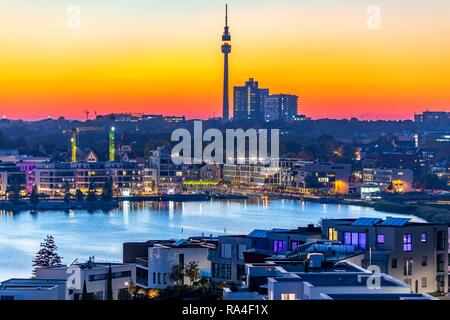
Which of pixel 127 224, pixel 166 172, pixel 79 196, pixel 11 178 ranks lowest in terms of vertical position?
pixel 127 224

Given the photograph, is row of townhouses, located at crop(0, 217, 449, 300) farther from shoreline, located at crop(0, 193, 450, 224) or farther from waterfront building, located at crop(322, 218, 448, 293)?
shoreline, located at crop(0, 193, 450, 224)

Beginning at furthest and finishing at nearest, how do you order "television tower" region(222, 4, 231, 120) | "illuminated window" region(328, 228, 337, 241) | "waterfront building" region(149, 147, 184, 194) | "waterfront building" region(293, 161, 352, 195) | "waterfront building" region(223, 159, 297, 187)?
"television tower" region(222, 4, 231, 120), "waterfront building" region(223, 159, 297, 187), "waterfront building" region(149, 147, 184, 194), "waterfront building" region(293, 161, 352, 195), "illuminated window" region(328, 228, 337, 241)

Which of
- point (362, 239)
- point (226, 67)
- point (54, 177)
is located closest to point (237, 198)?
point (54, 177)

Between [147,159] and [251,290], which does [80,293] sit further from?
[147,159]

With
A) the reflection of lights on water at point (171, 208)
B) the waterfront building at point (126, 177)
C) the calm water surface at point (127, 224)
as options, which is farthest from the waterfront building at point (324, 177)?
the reflection of lights on water at point (171, 208)

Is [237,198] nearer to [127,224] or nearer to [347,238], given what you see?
→ [127,224]

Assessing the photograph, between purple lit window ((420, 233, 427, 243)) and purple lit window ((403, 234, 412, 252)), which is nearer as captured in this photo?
purple lit window ((403, 234, 412, 252))

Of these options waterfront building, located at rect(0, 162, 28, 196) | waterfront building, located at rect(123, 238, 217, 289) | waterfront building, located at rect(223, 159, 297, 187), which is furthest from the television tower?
waterfront building, located at rect(123, 238, 217, 289)
